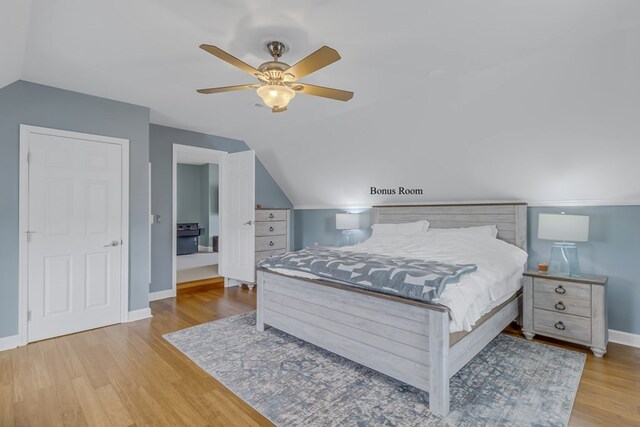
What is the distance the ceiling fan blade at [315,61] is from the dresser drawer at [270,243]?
342 centimetres

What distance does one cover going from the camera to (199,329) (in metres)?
3.44

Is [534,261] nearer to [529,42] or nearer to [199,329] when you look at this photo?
[529,42]

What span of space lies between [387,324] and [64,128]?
3.61 metres

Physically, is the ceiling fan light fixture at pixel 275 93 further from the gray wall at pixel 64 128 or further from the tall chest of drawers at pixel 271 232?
the tall chest of drawers at pixel 271 232

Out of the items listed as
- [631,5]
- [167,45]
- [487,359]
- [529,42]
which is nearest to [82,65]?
[167,45]

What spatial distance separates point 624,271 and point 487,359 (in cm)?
165

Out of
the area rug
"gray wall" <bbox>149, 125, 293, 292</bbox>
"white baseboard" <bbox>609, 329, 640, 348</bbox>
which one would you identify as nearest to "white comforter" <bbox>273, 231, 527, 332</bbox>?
the area rug

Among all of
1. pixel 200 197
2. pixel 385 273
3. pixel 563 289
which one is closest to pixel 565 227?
pixel 563 289

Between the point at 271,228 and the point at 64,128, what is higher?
the point at 64,128

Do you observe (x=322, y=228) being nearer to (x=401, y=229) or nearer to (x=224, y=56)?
(x=401, y=229)

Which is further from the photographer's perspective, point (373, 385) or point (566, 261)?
point (566, 261)

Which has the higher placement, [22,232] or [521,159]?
[521,159]

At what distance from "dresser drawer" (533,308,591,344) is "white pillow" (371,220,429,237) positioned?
62.8 inches

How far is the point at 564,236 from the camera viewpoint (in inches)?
119
